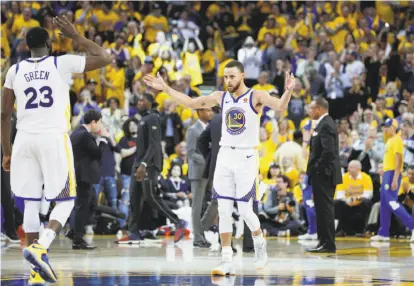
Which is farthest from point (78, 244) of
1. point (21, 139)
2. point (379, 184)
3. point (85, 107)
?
point (85, 107)

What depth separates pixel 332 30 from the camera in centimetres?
2812

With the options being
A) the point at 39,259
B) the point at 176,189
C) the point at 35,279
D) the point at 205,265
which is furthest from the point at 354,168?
the point at 39,259

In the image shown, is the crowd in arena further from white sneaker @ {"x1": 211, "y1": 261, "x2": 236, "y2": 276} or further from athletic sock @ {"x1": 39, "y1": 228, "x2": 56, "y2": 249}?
athletic sock @ {"x1": 39, "y1": 228, "x2": 56, "y2": 249}

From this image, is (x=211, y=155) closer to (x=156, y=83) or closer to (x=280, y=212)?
(x=156, y=83)

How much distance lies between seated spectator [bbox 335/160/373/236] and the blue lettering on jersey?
10695 millimetres

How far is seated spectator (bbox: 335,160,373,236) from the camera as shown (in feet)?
66.1

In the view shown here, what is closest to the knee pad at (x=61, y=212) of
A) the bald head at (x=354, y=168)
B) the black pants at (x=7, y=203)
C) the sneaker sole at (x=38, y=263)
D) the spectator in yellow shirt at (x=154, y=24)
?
the sneaker sole at (x=38, y=263)

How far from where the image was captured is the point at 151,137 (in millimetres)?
16891

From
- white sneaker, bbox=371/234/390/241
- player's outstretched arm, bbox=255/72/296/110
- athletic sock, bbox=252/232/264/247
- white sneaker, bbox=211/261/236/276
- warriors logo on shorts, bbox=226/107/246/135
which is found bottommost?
white sneaker, bbox=371/234/390/241

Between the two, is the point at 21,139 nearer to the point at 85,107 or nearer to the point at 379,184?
the point at 379,184

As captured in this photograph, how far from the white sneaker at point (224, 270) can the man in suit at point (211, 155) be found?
3.85 m

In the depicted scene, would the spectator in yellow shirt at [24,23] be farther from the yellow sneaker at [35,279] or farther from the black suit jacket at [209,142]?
the yellow sneaker at [35,279]

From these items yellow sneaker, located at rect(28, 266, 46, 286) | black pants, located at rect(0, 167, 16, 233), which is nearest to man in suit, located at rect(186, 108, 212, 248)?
black pants, located at rect(0, 167, 16, 233)

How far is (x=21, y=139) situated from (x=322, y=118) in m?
6.30
